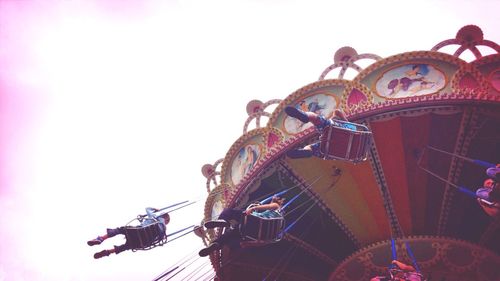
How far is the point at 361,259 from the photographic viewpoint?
6.42 m

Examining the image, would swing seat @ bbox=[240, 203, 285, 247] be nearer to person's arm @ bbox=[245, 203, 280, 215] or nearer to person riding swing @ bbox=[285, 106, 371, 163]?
person's arm @ bbox=[245, 203, 280, 215]

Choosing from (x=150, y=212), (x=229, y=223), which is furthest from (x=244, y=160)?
(x=229, y=223)

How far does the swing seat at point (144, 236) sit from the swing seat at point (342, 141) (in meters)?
2.94

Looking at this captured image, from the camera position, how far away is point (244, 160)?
695 cm

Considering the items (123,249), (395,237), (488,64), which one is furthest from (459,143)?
(123,249)

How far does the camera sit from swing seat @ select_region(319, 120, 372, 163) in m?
4.61

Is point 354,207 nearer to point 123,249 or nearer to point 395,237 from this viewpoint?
Answer: point 395,237

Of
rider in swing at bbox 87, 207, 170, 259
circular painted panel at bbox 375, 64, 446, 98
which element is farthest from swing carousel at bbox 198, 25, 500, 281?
rider in swing at bbox 87, 207, 170, 259

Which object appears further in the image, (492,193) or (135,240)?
(135,240)

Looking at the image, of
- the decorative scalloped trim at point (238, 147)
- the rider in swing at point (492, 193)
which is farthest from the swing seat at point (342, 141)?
the decorative scalloped trim at point (238, 147)

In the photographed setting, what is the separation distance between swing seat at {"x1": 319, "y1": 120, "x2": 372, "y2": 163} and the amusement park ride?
0.02 m

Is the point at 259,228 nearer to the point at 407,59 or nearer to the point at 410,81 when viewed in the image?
the point at 410,81

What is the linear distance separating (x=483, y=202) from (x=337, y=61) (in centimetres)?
326

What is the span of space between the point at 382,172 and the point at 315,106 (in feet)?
5.67
